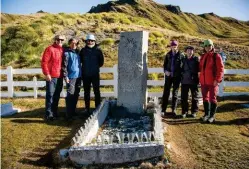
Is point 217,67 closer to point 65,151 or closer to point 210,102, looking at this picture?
point 210,102

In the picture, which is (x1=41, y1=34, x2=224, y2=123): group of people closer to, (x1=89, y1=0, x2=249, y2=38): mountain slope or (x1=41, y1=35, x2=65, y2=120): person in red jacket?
(x1=41, y1=35, x2=65, y2=120): person in red jacket

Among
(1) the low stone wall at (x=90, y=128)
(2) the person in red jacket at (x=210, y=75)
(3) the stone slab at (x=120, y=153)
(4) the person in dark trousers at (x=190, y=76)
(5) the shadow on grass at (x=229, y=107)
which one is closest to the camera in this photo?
(3) the stone slab at (x=120, y=153)

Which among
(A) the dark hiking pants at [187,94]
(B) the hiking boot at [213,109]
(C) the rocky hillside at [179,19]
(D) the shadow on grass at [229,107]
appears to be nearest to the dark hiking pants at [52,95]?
(A) the dark hiking pants at [187,94]

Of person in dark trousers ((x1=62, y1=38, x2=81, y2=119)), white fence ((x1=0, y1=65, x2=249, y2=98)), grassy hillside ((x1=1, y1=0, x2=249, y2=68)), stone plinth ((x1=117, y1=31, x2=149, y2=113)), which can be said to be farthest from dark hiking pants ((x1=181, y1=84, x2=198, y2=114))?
grassy hillside ((x1=1, y1=0, x2=249, y2=68))

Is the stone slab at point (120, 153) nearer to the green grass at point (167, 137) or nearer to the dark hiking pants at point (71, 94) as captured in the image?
the green grass at point (167, 137)

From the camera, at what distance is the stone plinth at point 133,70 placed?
10.5m

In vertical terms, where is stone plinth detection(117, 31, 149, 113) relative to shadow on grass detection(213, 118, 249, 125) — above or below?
above

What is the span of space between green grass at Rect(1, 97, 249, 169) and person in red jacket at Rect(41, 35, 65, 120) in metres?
0.61

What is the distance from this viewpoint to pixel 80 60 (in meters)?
10.6

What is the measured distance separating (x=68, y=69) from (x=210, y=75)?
3.74 meters

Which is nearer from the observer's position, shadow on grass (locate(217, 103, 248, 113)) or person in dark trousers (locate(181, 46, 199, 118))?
person in dark trousers (locate(181, 46, 199, 118))

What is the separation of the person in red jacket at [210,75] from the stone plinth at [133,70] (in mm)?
1670

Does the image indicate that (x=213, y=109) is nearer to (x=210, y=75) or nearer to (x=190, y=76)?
(x=210, y=75)

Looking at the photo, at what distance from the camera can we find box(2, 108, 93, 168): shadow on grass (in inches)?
283
